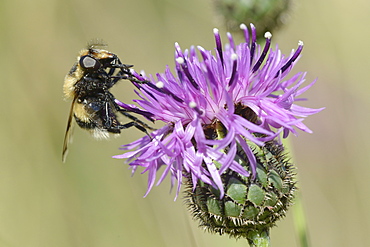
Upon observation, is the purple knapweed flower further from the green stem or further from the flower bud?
the green stem

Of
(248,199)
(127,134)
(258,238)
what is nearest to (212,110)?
(248,199)

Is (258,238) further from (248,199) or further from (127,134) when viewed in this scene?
(127,134)

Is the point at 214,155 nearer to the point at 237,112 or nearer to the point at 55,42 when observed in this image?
the point at 237,112

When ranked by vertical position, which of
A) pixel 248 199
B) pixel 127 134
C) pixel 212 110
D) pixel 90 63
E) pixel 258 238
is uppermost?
pixel 127 134

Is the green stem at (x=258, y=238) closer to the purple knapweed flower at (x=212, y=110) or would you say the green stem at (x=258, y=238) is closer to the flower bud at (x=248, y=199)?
the flower bud at (x=248, y=199)

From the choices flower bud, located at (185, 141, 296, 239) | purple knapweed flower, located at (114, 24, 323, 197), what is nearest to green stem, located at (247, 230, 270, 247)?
flower bud, located at (185, 141, 296, 239)
